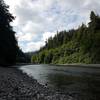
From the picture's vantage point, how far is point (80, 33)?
15888 centimetres

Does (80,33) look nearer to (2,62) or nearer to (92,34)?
(92,34)

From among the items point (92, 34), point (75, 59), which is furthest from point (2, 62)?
point (75, 59)

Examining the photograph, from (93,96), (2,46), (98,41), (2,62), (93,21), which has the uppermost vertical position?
(93,21)

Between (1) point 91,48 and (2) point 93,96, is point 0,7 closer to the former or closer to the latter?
(2) point 93,96

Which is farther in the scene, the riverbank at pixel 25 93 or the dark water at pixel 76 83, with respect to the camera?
the dark water at pixel 76 83

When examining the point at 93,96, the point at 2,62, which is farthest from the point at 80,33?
the point at 93,96

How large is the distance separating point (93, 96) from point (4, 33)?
156ft

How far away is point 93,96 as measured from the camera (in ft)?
65.8

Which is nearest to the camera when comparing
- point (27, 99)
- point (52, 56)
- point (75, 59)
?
point (27, 99)

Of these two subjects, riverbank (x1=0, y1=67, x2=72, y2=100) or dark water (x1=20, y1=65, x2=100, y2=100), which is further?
dark water (x1=20, y1=65, x2=100, y2=100)

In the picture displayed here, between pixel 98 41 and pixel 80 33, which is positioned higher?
pixel 80 33

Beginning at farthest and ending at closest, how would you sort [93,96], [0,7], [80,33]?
[80,33], [0,7], [93,96]

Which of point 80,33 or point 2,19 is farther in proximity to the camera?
point 80,33

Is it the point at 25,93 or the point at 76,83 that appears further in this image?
the point at 76,83
